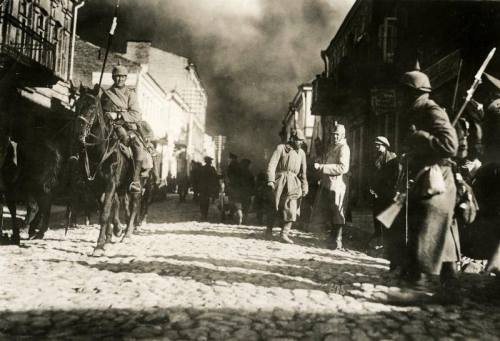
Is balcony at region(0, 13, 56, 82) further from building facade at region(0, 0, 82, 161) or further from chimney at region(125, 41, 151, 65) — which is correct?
chimney at region(125, 41, 151, 65)

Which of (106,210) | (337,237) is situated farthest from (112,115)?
(337,237)

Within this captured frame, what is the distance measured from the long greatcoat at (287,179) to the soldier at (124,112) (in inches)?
101

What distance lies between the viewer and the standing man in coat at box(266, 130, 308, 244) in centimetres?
934

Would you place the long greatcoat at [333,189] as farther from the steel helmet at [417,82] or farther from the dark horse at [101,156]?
the steel helmet at [417,82]

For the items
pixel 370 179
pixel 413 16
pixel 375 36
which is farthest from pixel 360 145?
pixel 370 179

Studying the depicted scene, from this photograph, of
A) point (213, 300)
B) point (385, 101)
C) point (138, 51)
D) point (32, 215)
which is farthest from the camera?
point (138, 51)

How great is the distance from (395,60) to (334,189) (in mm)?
8749

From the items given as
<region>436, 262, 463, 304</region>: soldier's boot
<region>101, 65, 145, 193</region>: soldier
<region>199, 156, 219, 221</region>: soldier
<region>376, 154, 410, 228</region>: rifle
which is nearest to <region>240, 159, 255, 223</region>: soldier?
<region>199, 156, 219, 221</region>: soldier

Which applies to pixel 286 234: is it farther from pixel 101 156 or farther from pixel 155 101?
pixel 155 101

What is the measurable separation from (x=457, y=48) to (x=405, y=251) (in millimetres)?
8826

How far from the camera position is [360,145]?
70.3ft

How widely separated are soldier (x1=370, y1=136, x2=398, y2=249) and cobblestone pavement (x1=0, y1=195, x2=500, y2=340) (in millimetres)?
981

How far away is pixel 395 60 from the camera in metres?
15.7

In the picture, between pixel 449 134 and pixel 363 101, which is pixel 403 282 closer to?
pixel 449 134
